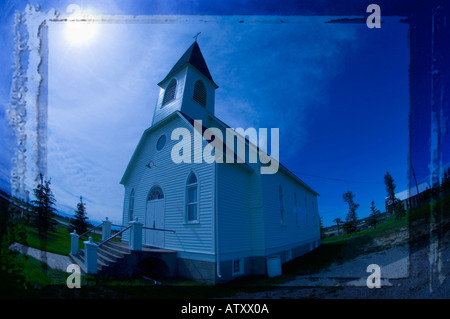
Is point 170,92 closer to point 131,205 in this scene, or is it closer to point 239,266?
point 131,205

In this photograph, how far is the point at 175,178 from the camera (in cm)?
865

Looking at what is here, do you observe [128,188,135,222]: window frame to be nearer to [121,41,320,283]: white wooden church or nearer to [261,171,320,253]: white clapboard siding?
[121,41,320,283]: white wooden church

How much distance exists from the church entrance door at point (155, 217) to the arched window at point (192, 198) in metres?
1.49

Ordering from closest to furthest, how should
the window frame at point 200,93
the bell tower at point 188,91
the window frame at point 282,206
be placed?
the bell tower at point 188,91 → the window frame at point 200,93 → the window frame at point 282,206

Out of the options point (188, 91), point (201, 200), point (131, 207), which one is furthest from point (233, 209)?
point (188, 91)

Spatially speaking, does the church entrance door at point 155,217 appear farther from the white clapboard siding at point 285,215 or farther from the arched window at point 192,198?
the white clapboard siding at point 285,215

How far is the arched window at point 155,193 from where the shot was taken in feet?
30.7

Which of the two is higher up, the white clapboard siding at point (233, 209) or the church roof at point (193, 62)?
the church roof at point (193, 62)

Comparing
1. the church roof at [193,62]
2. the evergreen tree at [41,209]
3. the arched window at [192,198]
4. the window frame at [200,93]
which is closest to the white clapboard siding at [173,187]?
the arched window at [192,198]

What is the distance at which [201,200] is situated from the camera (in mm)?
7559

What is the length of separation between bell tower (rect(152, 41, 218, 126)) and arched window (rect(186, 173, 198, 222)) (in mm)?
3477

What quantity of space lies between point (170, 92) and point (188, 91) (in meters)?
1.32
